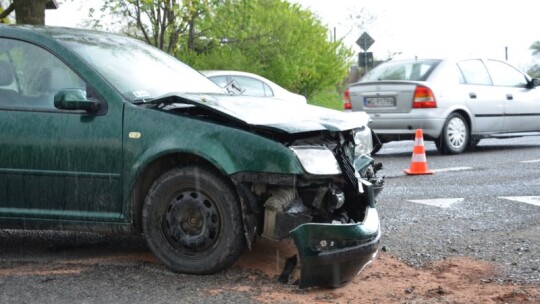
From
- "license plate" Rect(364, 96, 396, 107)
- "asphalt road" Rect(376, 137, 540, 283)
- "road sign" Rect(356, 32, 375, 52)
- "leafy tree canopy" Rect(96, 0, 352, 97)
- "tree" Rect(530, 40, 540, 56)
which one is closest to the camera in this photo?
"asphalt road" Rect(376, 137, 540, 283)

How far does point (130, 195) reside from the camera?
15.5 feet

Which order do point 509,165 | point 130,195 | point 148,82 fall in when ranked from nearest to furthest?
point 130,195 → point 148,82 → point 509,165

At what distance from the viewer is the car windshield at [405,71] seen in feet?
40.0

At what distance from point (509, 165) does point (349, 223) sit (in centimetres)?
689

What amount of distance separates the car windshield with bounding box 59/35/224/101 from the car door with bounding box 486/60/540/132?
8248 millimetres

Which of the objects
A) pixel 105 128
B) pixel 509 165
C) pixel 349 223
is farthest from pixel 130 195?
pixel 509 165

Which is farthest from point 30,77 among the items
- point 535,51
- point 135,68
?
point 535,51

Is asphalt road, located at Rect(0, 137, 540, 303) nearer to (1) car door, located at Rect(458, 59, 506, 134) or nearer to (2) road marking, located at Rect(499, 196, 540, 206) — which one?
(2) road marking, located at Rect(499, 196, 540, 206)

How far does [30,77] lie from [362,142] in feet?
7.66

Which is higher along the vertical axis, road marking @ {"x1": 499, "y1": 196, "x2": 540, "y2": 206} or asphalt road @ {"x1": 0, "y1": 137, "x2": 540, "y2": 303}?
road marking @ {"x1": 499, "y1": 196, "x2": 540, "y2": 206}

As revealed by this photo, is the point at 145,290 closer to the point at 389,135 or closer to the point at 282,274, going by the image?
the point at 282,274

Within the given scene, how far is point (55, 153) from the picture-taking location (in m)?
4.82

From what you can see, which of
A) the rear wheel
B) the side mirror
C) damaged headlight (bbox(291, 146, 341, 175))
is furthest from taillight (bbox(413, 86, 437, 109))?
the side mirror

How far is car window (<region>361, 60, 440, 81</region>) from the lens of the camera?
12203 millimetres
